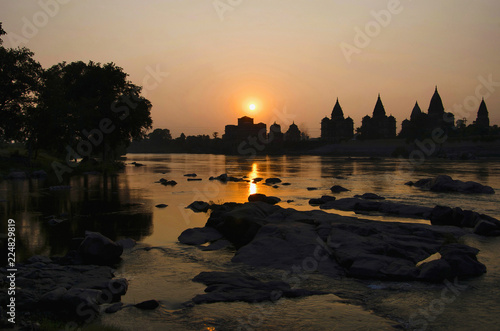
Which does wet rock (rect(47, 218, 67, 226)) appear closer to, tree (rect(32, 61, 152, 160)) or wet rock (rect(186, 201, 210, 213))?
wet rock (rect(186, 201, 210, 213))

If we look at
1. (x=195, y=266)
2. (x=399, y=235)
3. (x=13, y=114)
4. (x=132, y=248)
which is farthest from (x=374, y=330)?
(x=13, y=114)

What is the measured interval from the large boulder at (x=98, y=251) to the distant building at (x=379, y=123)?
183708 mm

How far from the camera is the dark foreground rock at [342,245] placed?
1049cm

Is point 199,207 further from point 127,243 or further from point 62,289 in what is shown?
point 62,289

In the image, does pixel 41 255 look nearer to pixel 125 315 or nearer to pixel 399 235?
pixel 125 315

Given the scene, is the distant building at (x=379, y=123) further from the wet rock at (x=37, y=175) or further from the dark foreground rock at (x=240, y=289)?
the dark foreground rock at (x=240, y=289)

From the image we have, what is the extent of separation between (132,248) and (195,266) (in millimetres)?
2935

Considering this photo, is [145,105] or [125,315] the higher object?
[145,105]

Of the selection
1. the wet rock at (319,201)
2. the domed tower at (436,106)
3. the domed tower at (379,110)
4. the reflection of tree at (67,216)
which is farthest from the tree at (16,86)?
the domed tower at (379,110)

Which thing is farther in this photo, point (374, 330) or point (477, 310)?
point (477, 310)

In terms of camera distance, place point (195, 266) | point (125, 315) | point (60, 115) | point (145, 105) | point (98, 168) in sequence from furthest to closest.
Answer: point (145, 105) → point (98, 168) → point (60, 115) → point (195, 266) → point (125, 315)

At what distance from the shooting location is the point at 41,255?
11656 millimetres

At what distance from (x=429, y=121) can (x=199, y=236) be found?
487ft

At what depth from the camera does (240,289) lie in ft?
30.2
